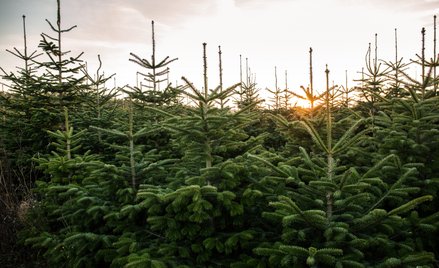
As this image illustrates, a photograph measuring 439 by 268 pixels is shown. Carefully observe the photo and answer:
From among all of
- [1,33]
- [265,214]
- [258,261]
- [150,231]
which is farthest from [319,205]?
[1,33]

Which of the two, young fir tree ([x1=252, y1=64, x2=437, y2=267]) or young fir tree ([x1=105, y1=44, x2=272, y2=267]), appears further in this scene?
young fir tree ([x1=105, y1=44, x2=272, y2=267])

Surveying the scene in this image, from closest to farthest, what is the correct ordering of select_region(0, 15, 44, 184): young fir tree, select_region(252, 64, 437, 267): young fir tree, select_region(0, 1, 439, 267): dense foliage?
select_region(252, 64, 437, 267): young fir tree → select_region(0, 1, 439, 267): dense foliage → select_region(0, 15, 44, 184): young fir tree

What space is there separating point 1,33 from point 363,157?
1329 centimetres

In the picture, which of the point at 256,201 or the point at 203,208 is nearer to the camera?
the point at 203,208

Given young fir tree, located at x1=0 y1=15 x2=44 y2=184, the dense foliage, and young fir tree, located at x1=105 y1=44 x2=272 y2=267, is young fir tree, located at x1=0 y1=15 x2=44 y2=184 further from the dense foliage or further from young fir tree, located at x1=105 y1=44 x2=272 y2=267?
young fir tree, located at x1=105 y1=44 x2=272 y2=267

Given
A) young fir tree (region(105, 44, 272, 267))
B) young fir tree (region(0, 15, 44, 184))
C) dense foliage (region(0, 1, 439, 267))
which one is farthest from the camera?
young fir tree (region(0, 15, 44, 184))

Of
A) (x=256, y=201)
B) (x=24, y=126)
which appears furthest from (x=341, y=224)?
(x=24, y=126)

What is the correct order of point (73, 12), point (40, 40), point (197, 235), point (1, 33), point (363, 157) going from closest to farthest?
1. point (197, 235)
2. point (363, 157)
3. point (40, 40)
4. point (73, 12)
5. point (1, 33)

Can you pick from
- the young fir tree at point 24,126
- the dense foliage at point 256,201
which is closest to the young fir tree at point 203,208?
the dense foliage at point 256,201

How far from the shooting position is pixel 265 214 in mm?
3090

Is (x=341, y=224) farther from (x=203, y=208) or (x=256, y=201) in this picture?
(x=203, y=208)

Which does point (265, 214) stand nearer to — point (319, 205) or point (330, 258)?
point (319, 205)

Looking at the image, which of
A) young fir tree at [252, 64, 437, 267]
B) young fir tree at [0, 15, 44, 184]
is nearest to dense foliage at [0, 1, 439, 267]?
young fir tree at [252, 64, 437, 267]

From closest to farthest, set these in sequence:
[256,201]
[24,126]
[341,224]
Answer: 1. [341,224]
2. [256,201]
3. [24,126]
